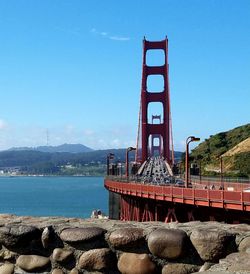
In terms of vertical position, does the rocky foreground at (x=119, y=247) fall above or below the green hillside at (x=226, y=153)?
below

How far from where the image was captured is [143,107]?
74938 mm

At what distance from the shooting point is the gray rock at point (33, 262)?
14.2 feet

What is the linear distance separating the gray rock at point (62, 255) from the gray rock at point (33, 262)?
0.09 m

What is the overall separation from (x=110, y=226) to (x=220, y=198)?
1697 centimetres

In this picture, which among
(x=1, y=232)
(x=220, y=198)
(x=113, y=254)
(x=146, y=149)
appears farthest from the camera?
(x=146, y=149)

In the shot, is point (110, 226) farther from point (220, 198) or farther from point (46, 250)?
point (220, 198)

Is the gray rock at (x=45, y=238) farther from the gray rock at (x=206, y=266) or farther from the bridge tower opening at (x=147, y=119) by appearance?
the bridge tower opening at (x=147, y=119)

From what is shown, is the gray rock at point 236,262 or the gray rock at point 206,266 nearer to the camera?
the gray rock at point 236,262

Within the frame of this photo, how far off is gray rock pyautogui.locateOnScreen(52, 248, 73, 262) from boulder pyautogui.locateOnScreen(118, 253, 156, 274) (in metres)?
0.40

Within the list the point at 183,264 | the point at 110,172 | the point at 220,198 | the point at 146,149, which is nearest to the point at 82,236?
the point at 183,264

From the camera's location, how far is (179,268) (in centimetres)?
393

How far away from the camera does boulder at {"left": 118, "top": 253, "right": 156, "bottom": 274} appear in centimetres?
403

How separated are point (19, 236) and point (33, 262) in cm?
23

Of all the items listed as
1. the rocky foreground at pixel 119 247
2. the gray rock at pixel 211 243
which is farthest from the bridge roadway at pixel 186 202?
the gray rock at pixel 211 243
